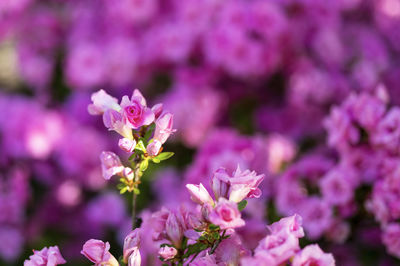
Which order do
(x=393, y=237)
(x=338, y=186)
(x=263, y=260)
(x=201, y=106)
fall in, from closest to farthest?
(x=263, y=260) → (x=393, y=237) → (x=338, y=186) → (x=201, y=106)

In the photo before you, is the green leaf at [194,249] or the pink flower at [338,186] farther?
the pink flower at [338,186]

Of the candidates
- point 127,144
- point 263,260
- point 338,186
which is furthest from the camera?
point 338,186

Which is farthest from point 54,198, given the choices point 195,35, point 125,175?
point 125,175

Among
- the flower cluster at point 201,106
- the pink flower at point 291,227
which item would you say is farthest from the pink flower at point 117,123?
the flower cluster at point 201,106

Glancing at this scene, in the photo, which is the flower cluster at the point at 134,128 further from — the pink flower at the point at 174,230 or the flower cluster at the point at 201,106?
the flower cluster at the point at 201,106

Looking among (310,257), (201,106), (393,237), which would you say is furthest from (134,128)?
(201,106)

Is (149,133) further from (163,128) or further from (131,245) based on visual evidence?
(131,245)

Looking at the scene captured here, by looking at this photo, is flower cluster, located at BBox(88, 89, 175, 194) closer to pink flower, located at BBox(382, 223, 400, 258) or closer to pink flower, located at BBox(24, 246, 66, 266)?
pink flower, located at BBox(24, 246, 66, 266)
